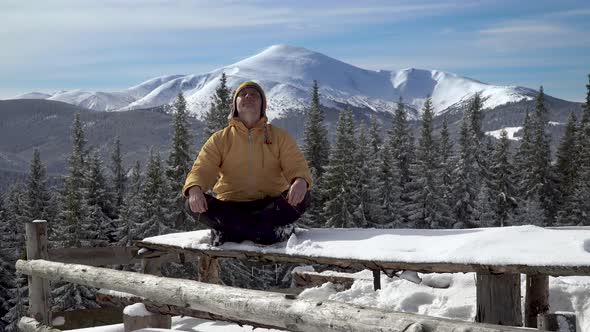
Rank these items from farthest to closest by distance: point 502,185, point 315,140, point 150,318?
point 502,185
point 315,140
point 150,318

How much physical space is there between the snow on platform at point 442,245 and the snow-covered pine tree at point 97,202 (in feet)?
112

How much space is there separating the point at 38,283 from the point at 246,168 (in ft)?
10.0

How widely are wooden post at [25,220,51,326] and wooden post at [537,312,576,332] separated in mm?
5746

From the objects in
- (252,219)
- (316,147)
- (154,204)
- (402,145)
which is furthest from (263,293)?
(402,145)

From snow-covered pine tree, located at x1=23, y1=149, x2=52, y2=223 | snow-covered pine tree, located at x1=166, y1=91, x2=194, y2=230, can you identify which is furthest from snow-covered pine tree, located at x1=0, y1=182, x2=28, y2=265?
snow-covered pine tree, located at x1=166, y1=91, x2=194, y2=230

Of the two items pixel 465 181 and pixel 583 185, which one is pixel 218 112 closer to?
pixel 465 181

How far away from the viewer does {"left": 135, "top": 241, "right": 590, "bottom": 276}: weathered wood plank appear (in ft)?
13.4

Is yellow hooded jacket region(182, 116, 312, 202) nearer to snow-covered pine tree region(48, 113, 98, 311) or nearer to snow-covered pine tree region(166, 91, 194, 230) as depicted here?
snow-covered pine tree region(48, 113, 98, 311)

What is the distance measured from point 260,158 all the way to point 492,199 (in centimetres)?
5004

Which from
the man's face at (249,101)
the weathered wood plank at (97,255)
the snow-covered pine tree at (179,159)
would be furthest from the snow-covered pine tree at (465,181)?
the man's face at (249,101)

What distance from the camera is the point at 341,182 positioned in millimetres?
40562

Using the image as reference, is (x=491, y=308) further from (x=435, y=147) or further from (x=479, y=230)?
(x=435, y=147)

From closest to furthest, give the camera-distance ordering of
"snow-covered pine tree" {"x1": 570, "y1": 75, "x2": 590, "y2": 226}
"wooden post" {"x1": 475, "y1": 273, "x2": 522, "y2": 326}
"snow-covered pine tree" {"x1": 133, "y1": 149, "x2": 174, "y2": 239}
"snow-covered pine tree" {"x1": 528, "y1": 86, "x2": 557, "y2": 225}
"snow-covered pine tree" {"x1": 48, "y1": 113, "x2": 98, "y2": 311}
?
"wooden post" {"x1": 475, "y1": 273, "x2": 522, "y2": 326} → "snow-covered pine tree" {"x1": 48, "y1": 113, "x2": 98, "y2": 311} → "snow-covered pine tree" {"x1": 133, "y1": 149, "x2": 174, "y2": 239} → "snow-covered pine tree" {"x1": 570, "y1": 75, "x2": 590, "y2": 226} → "snow-covered pine tree" {"x1": 528, "y1": 86, "x2": 557, "y2": 225}

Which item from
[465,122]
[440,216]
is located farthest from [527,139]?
[440,216]
